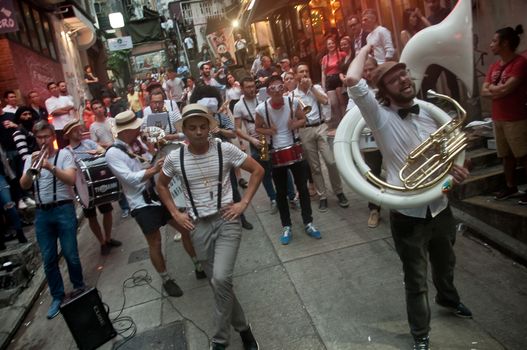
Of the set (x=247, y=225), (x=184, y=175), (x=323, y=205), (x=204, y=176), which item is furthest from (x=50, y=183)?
(x=323, y=205)

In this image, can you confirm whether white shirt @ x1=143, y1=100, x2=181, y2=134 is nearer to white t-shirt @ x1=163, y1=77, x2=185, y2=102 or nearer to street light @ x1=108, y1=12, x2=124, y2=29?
white t-shirt @ x1=163, y1=77, x2=185, y2=102

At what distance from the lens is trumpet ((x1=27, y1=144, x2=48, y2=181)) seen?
4.03 metres

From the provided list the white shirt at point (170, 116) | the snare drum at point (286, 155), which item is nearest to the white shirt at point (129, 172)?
the white shirt at point (170, 116)

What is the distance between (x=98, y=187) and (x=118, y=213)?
3116 mm

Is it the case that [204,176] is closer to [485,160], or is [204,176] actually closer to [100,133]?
[485,160]

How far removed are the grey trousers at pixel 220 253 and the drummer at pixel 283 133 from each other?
79.1 inches

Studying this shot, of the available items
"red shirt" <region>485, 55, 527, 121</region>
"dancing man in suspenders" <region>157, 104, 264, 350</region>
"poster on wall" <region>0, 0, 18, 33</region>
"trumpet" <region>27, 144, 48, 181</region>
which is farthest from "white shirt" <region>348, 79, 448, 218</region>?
"poster on wall" <region>0, 0, 18, 33</region>

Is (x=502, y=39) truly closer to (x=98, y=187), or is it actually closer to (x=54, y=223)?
(x=98, y=187)

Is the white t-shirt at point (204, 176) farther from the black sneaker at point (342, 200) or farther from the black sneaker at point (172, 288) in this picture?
the black sneaker at point (342, 200)

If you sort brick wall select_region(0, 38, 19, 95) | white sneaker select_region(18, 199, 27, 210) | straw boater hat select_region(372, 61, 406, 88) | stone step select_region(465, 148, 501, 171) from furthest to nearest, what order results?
1. brick wall select_region(0, 38, 19, 95)
2. white sneaker select_region(18, 199, 27, 210)
3. stone step select_region(465, 148, 501, 171)
4. straw boater hat select_region(372, 61, 406, 88)

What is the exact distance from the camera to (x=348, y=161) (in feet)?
9.77

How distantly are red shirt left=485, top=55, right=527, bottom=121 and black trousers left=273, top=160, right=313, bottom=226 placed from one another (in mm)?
2296

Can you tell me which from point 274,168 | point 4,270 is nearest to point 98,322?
point 4,270

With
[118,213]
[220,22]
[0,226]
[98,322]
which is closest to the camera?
[98,322]
